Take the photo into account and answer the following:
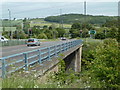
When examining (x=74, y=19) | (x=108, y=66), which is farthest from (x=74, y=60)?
(x=74, y=19)

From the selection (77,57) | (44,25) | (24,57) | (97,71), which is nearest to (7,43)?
(77,57)

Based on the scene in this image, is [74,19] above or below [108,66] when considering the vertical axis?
above

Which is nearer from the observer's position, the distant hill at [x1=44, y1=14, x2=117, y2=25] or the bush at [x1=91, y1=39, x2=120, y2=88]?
the bush at [x1=91, y1=39, x2=120, y2=88]

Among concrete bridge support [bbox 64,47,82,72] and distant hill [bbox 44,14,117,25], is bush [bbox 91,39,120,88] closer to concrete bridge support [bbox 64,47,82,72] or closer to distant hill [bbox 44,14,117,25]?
concrete bridge support [bbox 64,47,82,72]

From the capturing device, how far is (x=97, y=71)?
10.2m

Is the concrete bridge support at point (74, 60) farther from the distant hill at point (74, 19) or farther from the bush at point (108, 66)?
the distant hill at point (74, 19)

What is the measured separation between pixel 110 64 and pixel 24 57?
4203mm

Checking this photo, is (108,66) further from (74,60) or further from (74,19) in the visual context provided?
(74,19)

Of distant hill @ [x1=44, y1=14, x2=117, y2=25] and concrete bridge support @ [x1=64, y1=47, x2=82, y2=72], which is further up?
distant hill @ [x1=44, y1=14, x2=117, y2=25]

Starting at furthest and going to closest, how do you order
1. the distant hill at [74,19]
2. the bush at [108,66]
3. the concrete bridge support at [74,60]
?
1. the distant hill at [74,19]
2. the concrete bridge support at [74,60]
3. the bush at [108,66]

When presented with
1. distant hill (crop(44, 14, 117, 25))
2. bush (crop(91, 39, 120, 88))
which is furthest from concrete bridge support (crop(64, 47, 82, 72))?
distant hill (crop(44, 14, 117, 25))

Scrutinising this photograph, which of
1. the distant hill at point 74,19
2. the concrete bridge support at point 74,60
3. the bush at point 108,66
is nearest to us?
the bush at point 108,66

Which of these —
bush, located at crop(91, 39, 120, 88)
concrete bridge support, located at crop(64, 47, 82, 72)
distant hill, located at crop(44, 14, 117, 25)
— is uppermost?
distant hill, located at crop(44, 14, 117, 25)

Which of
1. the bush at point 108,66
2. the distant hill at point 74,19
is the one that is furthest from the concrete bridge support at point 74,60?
the distant hill at point 74,19
